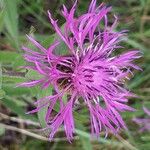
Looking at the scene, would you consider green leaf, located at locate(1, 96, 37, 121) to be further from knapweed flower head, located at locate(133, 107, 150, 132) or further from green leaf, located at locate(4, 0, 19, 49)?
knapweed flower head, located at locate(133, 107, 150, 132)

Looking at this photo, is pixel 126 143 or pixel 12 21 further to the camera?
pixel 126 143

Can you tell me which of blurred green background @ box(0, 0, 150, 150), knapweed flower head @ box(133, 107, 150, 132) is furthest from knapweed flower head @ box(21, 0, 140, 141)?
knapweed flower head @ box(133, 107, 150, 132)

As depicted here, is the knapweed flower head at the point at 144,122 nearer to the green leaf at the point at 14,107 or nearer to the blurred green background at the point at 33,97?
the blurred green background at the point at 33,97

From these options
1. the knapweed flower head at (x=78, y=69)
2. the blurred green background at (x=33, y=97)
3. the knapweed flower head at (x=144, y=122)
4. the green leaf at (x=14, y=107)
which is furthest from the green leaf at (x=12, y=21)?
the knapweed flower head at (x=144, y=122)

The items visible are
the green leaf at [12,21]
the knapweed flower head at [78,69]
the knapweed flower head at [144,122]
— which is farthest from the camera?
the knapweed flower head at [144,122]

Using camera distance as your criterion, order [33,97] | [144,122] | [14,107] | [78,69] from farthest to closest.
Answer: [144,122] < [33,97] < [14,107] < [78,69]

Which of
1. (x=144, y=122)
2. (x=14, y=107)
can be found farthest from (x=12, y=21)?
(x=144, y=122)

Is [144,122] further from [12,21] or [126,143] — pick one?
[12,21]

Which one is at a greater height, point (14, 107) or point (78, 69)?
point (78, 69)
